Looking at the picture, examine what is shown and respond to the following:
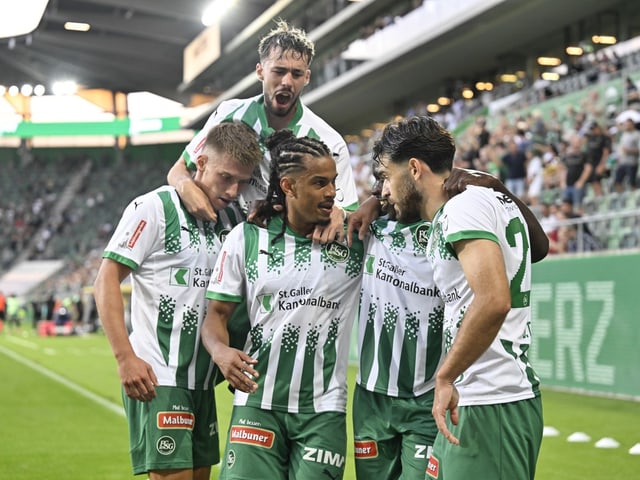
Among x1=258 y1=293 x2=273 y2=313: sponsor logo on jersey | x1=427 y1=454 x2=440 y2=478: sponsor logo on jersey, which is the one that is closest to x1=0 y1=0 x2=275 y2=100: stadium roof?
x1=258 y1=293 x2=273 y2=313: sponsor logo on jersey

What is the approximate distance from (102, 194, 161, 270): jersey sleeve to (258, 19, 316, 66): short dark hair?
0.99 meters

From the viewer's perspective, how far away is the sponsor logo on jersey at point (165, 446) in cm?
488

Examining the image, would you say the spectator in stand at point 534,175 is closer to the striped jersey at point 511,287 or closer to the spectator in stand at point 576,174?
the spectator in stand at point 576,174

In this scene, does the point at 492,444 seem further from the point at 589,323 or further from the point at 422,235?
the point at 589,323

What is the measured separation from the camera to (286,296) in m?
4.50

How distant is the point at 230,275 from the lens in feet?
14.9

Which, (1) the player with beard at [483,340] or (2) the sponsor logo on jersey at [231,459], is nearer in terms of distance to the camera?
(1) the player with beard at [483,340]

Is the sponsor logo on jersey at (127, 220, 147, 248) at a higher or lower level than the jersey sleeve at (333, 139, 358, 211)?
lower

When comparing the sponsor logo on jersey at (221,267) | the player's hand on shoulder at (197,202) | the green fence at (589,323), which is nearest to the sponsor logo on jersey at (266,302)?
the sponsor logo on jersey at (221,267)

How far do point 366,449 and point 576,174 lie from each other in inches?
511

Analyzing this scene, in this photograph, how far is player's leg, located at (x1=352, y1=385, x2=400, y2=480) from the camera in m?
4.57

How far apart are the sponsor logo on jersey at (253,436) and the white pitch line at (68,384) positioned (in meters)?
9.11

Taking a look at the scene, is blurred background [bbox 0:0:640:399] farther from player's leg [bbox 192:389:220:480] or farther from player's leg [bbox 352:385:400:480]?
player's leg [bbox 352:385:400:480]

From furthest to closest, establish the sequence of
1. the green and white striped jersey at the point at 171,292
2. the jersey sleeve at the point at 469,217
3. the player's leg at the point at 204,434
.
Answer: the player's leg at the point at 204,434, the green and white striped jersey at the point at 171,292, the jersey sleeve at the point at 469,217
